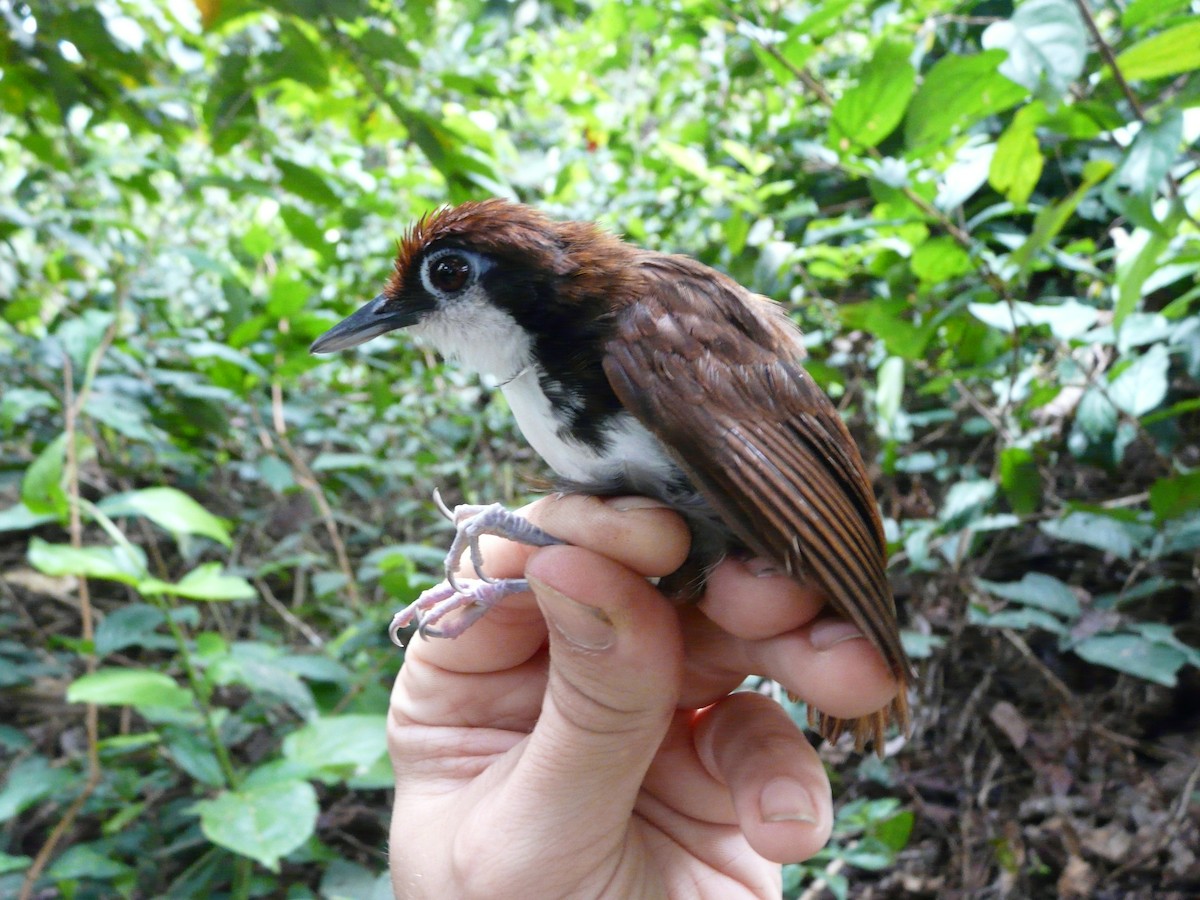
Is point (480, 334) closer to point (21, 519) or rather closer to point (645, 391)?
point (645, 391)

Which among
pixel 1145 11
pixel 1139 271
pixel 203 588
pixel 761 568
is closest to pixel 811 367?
pixel 1139 271

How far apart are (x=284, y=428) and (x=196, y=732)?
130 centimetres

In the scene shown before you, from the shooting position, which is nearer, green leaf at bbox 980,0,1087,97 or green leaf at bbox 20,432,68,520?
green leaf at bbox 980,0,1087,97

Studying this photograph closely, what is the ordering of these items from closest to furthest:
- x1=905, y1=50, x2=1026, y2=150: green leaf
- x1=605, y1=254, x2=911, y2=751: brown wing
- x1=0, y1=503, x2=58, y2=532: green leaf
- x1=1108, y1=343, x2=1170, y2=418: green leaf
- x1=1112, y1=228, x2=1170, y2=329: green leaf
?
x1=605, y1=254, x2=911, y2=751: brown wing
x1=1112, y1=228, x2=1170, y2=329: green leaf
x1=905, y1=50, x2=1026, y2=150: green leaf
x1=0, y1=503, x2=58, y2=532: green leaf
x1=1108, y1=343, x2=1170, y2=418: green leaf

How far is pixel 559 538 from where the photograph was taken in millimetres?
1228

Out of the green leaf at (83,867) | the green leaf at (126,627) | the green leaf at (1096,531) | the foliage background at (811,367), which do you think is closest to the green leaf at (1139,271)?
the foliage background at (811,367)

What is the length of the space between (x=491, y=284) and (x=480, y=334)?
85 millimetres

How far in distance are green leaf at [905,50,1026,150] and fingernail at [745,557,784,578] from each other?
1130 mm

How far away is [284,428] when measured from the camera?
3.21 meters

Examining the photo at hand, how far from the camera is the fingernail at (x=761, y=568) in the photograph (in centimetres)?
121

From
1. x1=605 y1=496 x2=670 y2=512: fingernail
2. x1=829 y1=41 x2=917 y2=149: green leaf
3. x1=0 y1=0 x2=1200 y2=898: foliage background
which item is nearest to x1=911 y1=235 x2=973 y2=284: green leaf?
x1=0 y1=0 x2=1200 y2=898: foliage background

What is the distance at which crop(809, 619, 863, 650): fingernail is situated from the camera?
1.20 metres

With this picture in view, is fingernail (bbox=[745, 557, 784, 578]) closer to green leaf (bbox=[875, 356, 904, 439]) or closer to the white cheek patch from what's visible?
the white cheek patch

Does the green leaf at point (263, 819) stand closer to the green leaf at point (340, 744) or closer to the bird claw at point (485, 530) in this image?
the green leaf at point (340, 744)
